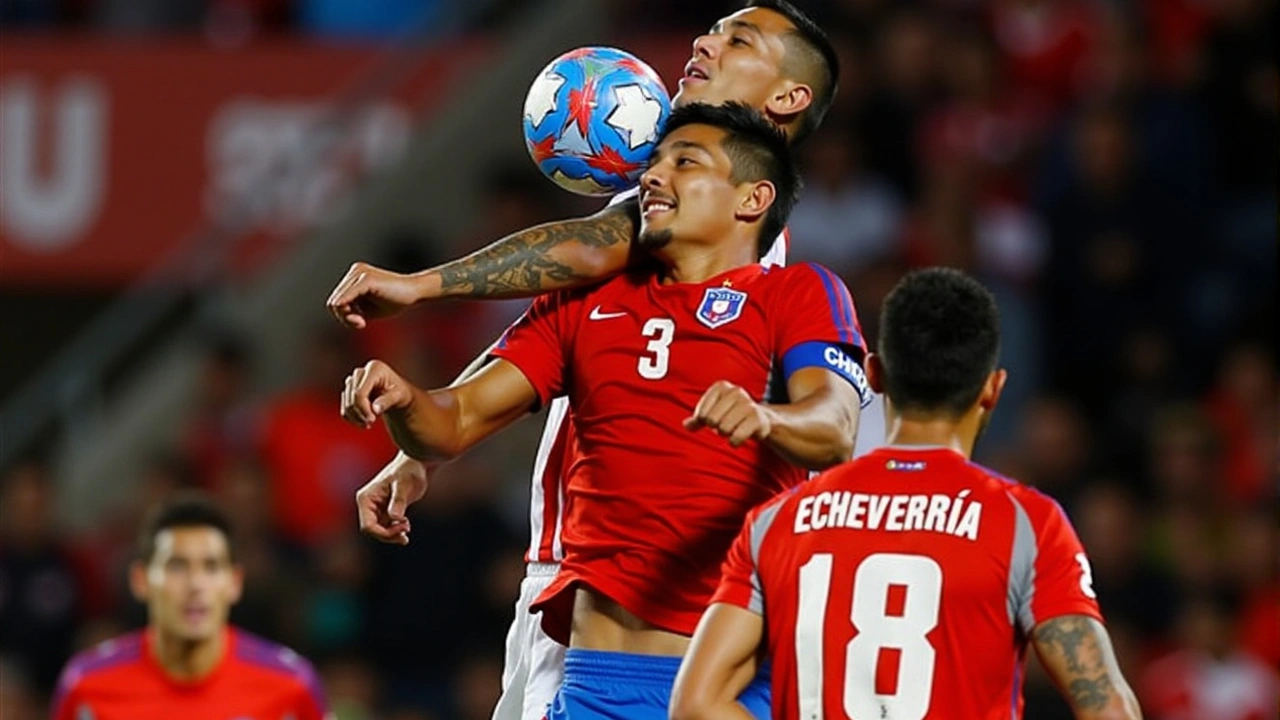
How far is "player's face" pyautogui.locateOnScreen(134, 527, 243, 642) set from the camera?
322 inches

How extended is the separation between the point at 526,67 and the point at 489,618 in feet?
11.3

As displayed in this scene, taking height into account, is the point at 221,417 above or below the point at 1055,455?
below

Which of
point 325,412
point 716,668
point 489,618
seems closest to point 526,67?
point 325,412

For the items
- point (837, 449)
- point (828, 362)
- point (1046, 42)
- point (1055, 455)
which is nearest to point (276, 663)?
point (1055, 455)

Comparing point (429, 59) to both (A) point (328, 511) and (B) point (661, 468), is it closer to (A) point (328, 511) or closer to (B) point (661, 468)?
(A) point (328, 511)

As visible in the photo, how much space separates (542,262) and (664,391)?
0.39 m

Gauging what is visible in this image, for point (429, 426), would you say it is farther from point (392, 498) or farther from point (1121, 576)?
point (1121, 576)

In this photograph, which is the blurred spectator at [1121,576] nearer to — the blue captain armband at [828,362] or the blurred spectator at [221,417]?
the blurred spectator at [221,417]

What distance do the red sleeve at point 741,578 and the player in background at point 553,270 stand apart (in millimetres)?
735

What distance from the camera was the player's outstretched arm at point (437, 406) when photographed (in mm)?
4879

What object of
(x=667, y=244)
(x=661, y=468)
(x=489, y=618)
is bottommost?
(x=489, y=618)

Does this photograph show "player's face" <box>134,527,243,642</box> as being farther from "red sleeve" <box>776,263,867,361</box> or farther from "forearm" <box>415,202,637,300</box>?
"red sleeve" <box>776,263,867,361</box>

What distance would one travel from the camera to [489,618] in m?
10.5

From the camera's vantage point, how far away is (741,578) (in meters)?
4.64
